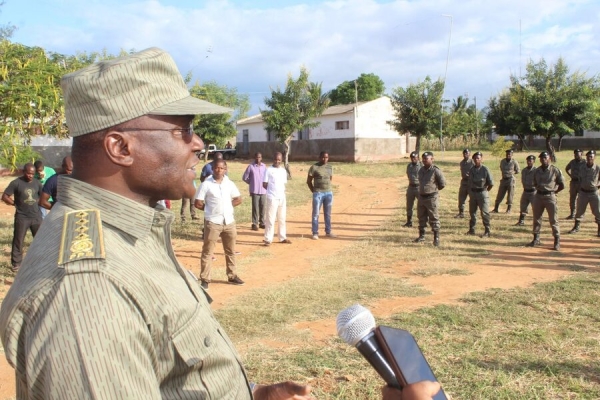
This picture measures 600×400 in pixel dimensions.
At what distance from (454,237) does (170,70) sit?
1091 centimetres

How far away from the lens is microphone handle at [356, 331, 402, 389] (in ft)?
4.68

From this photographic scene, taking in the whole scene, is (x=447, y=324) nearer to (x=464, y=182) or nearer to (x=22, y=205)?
(x=22, y=205)

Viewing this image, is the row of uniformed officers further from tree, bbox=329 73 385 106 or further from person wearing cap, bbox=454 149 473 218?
tree, bbox=329 73 385 106

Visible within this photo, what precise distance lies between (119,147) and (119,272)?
36cm

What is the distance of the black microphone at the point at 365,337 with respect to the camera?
1437 mm

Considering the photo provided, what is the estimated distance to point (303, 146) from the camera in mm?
38469

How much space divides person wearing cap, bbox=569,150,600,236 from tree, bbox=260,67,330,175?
1905 centimetres

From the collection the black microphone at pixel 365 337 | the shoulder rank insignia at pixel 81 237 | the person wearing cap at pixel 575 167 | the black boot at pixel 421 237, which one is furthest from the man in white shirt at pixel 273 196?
the shoulder rank insignia at pixel 81 237

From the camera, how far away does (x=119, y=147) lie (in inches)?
53.6

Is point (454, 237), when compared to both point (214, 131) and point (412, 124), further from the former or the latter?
point (214, 131)

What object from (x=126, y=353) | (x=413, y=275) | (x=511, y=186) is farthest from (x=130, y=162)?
(x=511, y=186)

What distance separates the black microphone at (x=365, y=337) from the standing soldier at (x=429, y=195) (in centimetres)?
946

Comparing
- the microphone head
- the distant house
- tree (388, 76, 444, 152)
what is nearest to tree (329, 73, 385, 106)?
the distant house

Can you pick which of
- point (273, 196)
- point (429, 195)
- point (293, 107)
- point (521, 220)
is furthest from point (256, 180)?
point (293, 107)
